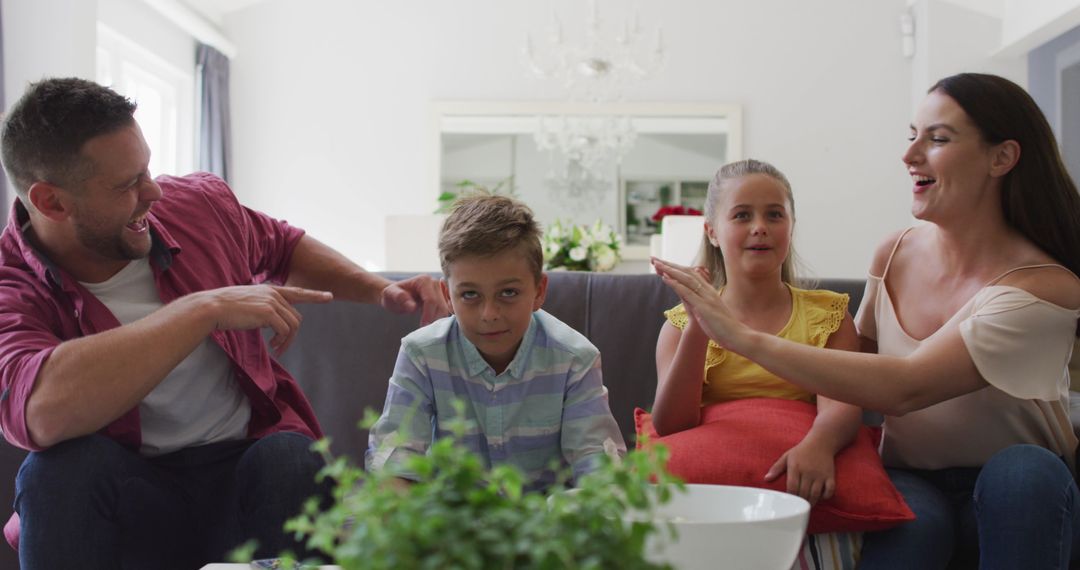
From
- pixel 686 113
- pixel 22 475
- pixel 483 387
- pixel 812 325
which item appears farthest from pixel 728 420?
pixel 686 113

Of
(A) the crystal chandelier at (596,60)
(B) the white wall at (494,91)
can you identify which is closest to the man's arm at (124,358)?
(A) the crystal chandelier at (596,60)

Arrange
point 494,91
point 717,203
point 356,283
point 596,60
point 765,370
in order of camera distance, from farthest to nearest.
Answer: point 494,91, point 596,60, point 356,283, point 717,203, point 765,370

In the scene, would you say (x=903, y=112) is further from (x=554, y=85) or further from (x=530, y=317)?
(x=530, y=317)

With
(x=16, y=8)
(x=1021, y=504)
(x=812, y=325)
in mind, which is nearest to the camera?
(x=1021, y=504)

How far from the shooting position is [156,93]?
244 inches

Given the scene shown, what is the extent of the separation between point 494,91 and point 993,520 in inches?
227

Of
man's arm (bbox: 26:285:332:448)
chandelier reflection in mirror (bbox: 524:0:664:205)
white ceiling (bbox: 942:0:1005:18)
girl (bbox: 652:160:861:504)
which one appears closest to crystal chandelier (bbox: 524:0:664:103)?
chandelier reflection in mirror (bbox: 524:0:664:205)

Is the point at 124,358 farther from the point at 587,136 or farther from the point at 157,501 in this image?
the point at 587,136

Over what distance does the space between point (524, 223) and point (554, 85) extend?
5.32 metres

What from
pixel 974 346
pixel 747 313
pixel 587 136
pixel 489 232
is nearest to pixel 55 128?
pixel 489 232

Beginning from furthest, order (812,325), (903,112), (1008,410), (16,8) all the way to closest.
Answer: (903,112)
(16,8)
(812,325)
(1008,410)

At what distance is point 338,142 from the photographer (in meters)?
6.99

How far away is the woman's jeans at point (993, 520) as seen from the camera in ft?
4.69

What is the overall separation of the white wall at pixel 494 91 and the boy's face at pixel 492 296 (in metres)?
5.36
